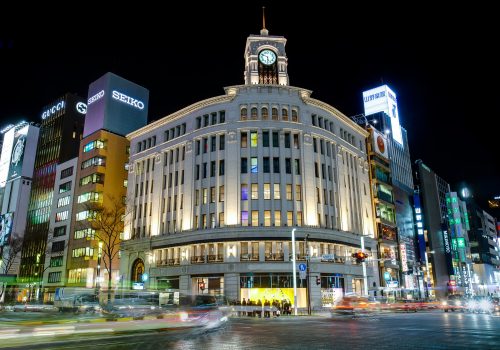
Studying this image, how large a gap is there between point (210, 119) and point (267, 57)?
21.3 m

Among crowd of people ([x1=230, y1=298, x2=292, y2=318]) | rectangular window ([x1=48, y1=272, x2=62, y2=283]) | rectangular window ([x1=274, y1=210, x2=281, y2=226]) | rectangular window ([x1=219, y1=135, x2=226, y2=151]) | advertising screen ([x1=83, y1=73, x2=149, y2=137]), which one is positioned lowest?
crowd of people ([x1=230, y1=298, x2=292, y2=318])

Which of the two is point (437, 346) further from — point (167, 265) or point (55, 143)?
point (55, 143)

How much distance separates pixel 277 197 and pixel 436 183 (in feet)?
231

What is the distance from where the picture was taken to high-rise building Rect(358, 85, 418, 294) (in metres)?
73.9

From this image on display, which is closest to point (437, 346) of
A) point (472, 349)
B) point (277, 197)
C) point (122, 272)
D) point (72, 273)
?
point (472, 349)

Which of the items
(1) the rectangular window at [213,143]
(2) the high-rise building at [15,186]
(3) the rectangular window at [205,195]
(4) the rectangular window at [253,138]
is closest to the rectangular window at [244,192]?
(3) the rectangular window at [205,195]

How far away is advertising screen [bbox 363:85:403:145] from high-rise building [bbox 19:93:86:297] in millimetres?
73417

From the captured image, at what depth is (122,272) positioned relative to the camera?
57.0 meters

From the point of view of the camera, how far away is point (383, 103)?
99.4 metres

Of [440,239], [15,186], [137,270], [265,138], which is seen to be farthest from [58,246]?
[440,239]

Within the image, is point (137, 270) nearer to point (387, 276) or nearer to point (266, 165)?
point (266, 165)

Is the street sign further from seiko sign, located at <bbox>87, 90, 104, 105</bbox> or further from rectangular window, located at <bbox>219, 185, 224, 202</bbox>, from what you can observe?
seiko sign, located at <bbox>87, 90, 104, 105</bbox>

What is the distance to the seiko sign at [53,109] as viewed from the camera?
330 feet

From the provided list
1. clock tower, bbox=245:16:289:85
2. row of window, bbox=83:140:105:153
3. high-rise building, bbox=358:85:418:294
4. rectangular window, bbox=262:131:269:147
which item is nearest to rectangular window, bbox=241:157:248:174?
rectangular window, bbox=262:131:269:147
